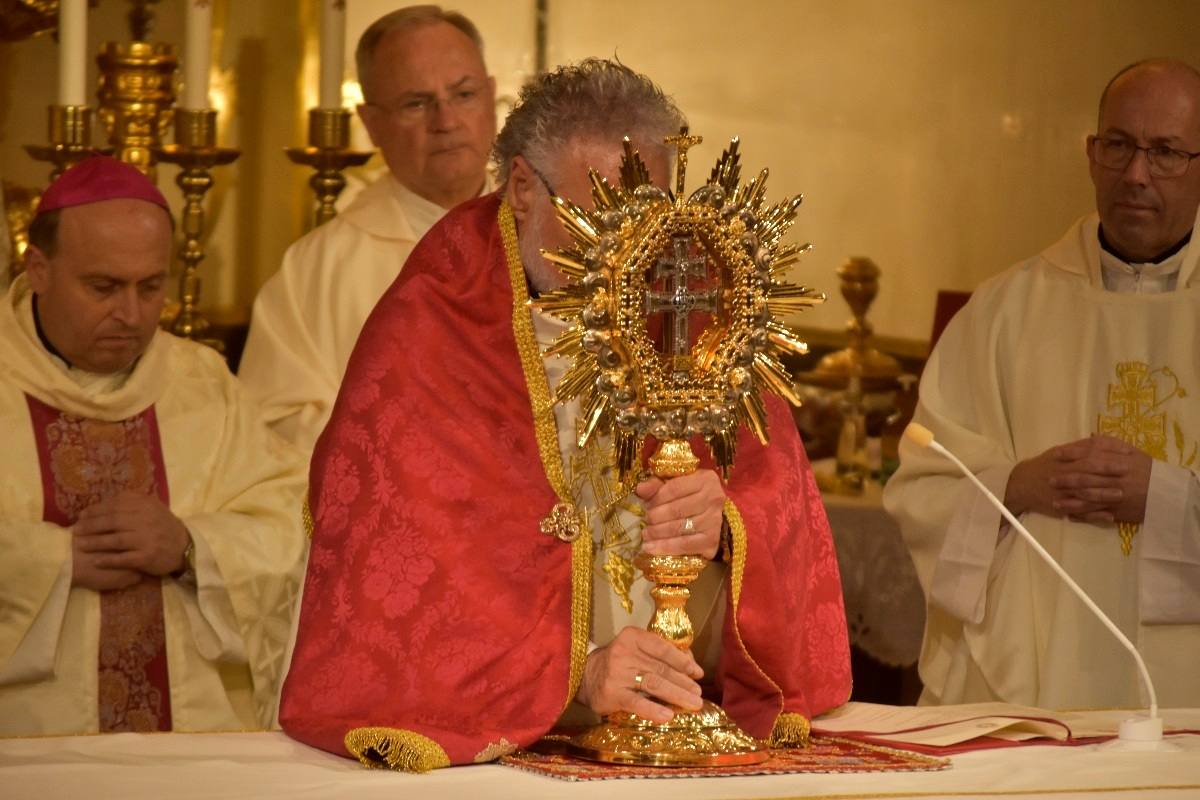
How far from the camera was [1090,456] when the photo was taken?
475 cm

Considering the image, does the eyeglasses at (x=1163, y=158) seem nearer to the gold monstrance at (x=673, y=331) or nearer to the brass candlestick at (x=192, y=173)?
the gold monstrance at (x=673, y=331)

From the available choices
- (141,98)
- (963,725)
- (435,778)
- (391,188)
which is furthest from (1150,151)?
(141,98)

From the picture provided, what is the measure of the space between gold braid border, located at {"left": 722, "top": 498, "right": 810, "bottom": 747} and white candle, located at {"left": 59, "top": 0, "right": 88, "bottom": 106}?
2.74 m

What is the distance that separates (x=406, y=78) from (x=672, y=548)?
125 inches

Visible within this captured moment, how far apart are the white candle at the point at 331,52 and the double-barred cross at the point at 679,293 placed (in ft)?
10.8

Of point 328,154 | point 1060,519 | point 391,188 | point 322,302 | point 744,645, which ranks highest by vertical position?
point 328,154

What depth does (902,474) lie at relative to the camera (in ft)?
17.1

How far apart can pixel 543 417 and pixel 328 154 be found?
2963 mm

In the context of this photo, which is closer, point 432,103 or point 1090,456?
point 1090,456

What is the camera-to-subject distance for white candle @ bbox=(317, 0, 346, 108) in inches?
247

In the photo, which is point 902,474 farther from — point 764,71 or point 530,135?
point 764,71

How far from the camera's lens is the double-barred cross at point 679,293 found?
10.2ft

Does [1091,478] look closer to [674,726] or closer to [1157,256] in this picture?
[1157,256]

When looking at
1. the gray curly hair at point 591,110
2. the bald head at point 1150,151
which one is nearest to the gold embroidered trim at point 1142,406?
the bald head at point 1150,151
